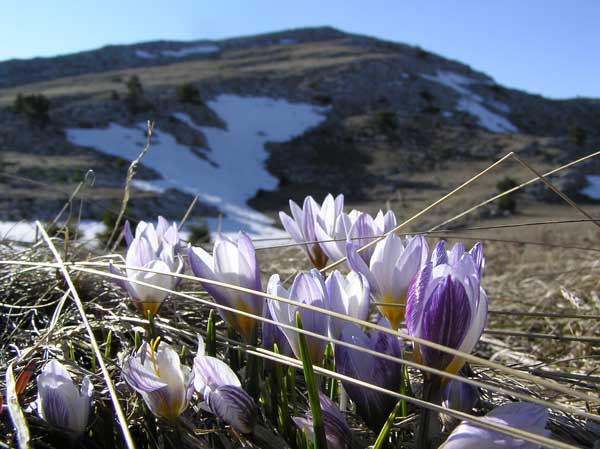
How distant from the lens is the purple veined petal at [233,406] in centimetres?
54

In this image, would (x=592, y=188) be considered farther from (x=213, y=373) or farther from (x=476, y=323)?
(x=213, y=373)

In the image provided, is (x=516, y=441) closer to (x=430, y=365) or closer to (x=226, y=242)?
(x=430, y=365)

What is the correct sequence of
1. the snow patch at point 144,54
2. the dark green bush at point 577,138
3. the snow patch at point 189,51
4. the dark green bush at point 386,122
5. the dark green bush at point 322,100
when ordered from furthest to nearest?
the snow patch at point 189,51 → the snow patch at point 144,54 → the dark green bush at point 322,100 → the dark green bush at point 386,122 → the dark green bush at point 577,138

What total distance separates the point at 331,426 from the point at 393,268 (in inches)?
9.6

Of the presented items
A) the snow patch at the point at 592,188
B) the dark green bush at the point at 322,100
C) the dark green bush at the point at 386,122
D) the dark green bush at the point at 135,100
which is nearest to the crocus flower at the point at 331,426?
the snow patch at the point at 592,188

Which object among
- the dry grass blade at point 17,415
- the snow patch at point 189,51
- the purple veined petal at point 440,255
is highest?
the snow patch at point 189,51

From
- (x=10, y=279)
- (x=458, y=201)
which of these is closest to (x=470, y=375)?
(x=10, y=279)

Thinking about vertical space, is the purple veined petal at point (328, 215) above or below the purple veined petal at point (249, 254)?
above

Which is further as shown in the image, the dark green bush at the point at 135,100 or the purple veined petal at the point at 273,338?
the dark green bush at the point at 135,100

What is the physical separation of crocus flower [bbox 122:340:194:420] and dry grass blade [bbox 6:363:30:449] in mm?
102

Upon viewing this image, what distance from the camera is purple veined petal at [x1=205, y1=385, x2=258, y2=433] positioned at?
0.54 metres

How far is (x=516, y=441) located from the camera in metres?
0.45

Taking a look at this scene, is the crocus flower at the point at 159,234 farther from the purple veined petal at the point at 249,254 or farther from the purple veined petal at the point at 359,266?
the purple veined petal at the point at 359,266

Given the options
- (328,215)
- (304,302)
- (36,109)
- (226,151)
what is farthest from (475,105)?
(304,302)
